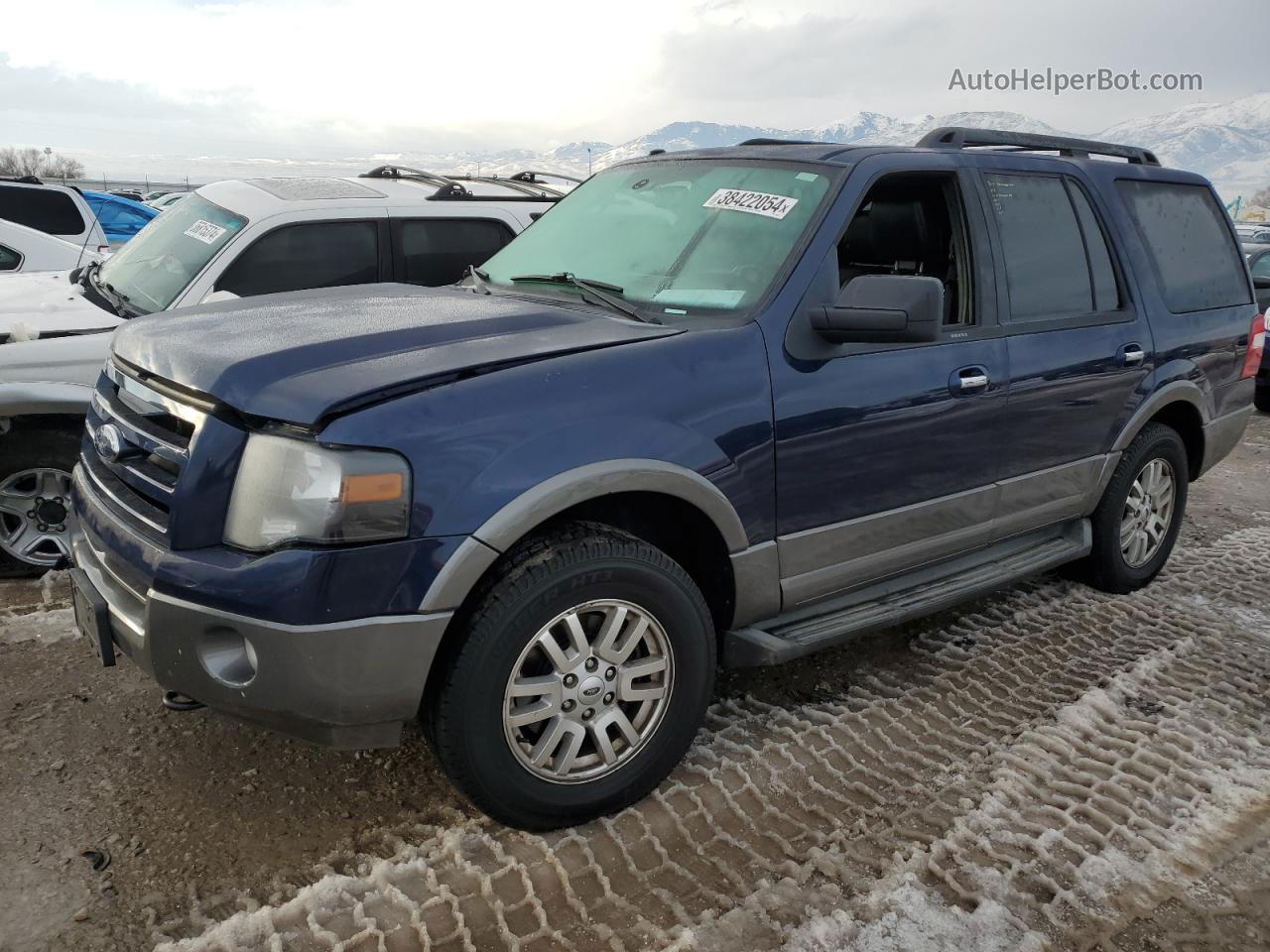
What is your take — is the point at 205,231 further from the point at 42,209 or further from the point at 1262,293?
the point at 1262,293

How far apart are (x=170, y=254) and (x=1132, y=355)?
4640 millimetres

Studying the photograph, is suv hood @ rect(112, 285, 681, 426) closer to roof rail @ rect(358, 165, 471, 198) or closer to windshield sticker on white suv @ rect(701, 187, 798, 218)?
windshield sticker on white suv @ rect(701, 187, 798, 218)

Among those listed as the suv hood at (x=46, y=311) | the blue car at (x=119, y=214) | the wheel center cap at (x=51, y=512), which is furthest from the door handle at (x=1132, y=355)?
the blue car at (x=119, y=214)

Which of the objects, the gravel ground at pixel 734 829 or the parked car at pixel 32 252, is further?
the parked car at pixel 32 252

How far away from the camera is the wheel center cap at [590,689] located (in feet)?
8.62

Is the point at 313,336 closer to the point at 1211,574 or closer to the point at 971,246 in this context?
the point at 971,246

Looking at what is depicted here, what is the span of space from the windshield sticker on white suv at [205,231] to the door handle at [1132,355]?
14.1ft

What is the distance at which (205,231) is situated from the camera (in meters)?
5.09

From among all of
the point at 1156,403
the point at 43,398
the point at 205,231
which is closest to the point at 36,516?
the point at 43,398

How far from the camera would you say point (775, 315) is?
9.74 feet

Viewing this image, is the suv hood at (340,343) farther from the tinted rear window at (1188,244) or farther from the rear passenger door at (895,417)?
the tinted rear window at (1188,244)

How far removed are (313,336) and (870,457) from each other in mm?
1745

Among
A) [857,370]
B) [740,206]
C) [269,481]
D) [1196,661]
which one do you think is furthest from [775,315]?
[1196,661]

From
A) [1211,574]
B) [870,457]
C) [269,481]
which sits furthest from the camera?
[1211,574]
